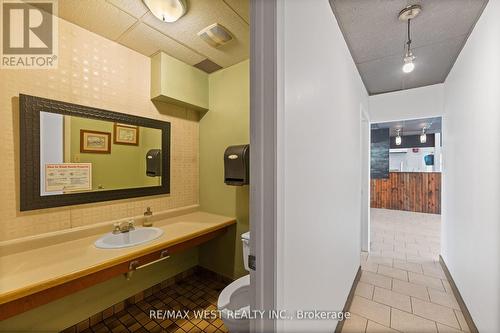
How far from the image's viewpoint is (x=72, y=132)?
175 cm

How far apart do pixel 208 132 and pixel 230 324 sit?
76.7 inches

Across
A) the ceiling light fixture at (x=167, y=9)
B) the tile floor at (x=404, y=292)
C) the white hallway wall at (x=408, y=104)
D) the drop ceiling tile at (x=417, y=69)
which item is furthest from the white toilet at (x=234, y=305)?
the white hallway wall at (x=408, y=104)

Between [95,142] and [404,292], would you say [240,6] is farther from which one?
[404,292]

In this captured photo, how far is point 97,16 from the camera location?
5.38ft

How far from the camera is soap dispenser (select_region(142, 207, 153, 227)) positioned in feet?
6.86

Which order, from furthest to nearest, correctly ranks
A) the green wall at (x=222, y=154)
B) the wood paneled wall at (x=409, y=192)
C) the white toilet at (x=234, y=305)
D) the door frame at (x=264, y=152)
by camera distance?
the wood paneled wall at (x=409, y=192)
the green wall at (x=222, y=154)
the white toilet at (x=234, y=305)
the door frame at (x=264, y=152)

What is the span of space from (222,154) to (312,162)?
1.47 metres

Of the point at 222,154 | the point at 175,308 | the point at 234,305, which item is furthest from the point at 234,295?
the point at 222,154

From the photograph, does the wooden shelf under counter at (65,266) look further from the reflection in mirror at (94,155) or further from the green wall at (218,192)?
the green wall at (218,192)

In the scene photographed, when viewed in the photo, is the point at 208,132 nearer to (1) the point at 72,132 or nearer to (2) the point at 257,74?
(1) the point at 72,132

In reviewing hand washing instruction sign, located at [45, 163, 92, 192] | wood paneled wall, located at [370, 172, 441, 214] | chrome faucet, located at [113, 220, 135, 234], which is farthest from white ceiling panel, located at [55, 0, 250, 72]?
wood paneled wall, located at [370, 172, 441, 214]

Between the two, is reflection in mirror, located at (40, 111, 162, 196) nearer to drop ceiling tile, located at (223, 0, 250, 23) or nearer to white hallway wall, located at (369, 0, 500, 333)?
drop ceiling tile, located at (223, 0, 250, 23)

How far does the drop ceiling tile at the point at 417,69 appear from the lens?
2.08 m

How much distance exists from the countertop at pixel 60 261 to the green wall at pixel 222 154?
57 cm
